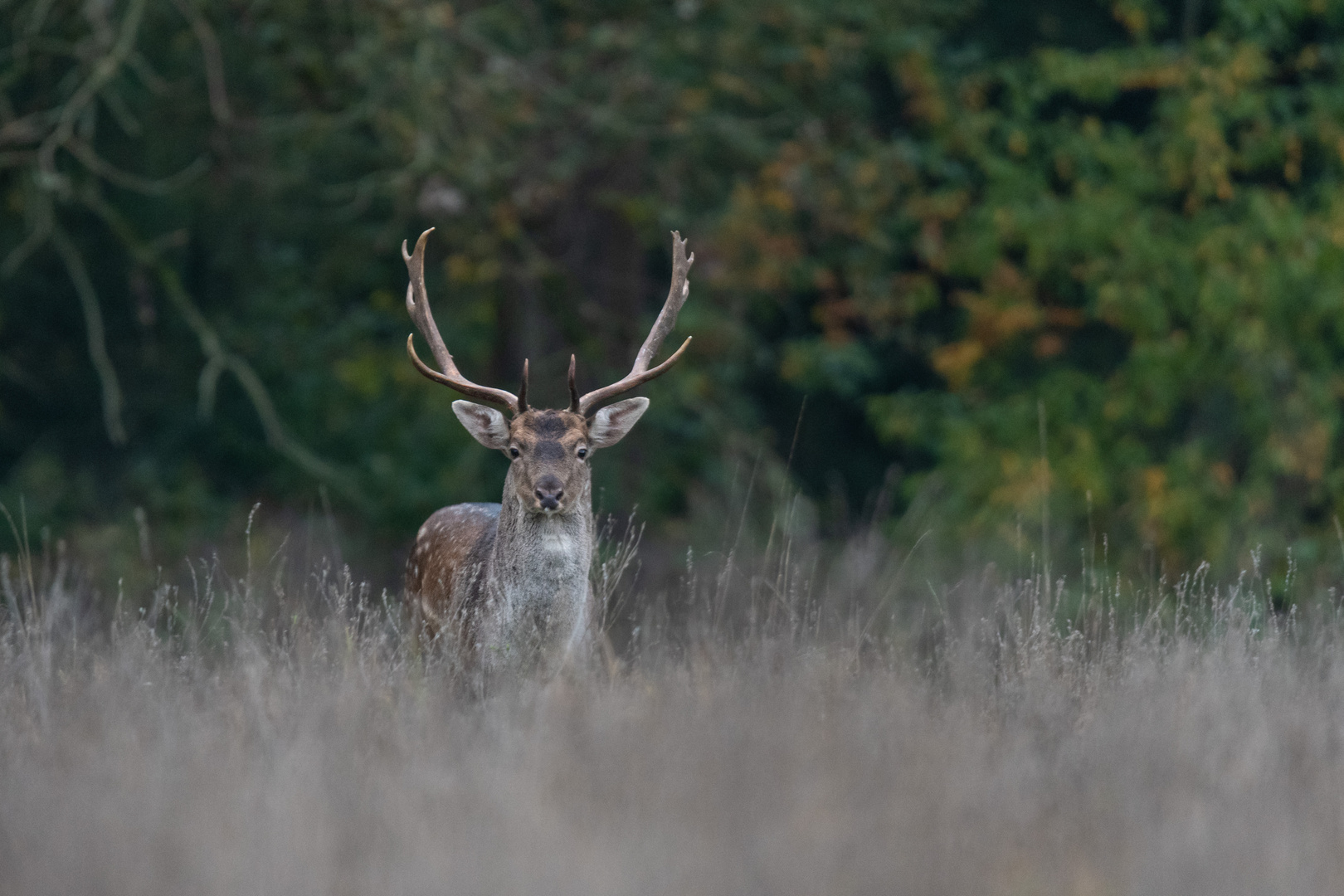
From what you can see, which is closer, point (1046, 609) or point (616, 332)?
point (1046, 609)

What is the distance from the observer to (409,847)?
3492mm

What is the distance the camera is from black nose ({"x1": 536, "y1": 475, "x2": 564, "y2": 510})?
553cm

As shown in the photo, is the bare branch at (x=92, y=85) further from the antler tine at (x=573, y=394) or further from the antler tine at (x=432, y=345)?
the antler tine at (x=573, y=394)

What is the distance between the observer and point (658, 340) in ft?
20.4

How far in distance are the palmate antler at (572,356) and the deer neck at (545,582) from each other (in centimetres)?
35

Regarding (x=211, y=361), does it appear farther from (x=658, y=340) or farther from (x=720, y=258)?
(x=658, y=340)

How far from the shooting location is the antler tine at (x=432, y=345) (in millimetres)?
6004

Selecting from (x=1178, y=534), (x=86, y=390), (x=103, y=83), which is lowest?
(x=1178, y=534)

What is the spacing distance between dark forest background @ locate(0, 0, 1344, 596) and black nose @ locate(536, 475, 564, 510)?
16.8ft

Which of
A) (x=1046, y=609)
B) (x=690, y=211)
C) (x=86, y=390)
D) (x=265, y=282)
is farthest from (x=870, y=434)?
(x=1046, y=609)

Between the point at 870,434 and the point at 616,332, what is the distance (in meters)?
3.37

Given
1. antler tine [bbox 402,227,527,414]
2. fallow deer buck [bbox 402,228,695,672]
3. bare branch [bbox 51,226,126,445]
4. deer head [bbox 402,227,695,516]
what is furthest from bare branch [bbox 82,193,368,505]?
fallow deer buck [bbox 402,228,695,672]

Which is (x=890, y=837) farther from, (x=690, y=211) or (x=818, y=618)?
(x=690, y=211)

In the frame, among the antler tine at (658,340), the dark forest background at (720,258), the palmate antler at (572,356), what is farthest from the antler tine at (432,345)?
the dark forest background at (720,258)
